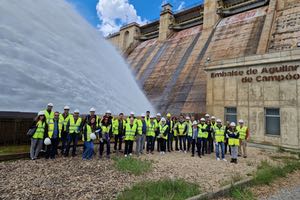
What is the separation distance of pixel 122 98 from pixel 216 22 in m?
20.5

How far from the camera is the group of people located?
7.47 meters

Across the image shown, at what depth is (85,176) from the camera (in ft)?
19.1

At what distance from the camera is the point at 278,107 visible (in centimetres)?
1278

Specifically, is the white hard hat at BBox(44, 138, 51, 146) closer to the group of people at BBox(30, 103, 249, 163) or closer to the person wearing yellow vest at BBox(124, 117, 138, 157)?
the group of people at BBox(30, 103, 249, 163)

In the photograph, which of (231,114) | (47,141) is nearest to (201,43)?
(231,114)

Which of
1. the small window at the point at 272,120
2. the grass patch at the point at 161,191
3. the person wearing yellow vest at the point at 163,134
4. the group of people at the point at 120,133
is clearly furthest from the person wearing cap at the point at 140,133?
the small window at the point at 272,120

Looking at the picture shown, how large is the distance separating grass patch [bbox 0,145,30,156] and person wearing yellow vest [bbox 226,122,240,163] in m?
8.09

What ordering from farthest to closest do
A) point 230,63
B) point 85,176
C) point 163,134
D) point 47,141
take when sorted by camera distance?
1. point 230,63
2. point 163,134
3. point 47,141
4. point 85,176

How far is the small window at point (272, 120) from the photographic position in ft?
42.0

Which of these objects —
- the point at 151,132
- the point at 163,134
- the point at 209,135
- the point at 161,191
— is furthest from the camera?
the point at 209,135

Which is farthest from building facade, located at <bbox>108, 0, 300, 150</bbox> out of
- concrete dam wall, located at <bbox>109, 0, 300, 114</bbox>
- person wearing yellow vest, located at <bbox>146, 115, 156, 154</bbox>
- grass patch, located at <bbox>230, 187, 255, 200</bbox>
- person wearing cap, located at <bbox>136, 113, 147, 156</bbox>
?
grass patch, located at <bbox>230, 187, 255, 200</bbox>

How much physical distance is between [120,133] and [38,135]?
11.4ft

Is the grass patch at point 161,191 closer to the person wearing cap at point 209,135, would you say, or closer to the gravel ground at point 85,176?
the gravel ground at point 85,176

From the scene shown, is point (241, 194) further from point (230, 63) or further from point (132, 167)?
point (230, 63)
